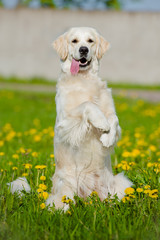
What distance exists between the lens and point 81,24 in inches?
741

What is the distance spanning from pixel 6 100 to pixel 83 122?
9420 millimetres

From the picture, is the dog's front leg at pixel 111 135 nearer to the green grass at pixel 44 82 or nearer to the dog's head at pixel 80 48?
the dog's head at pixel 80 48

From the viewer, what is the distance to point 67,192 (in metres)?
3.26

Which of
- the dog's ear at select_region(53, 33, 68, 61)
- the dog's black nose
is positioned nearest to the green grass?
the dog's ear at select_region(53, 33, 68, 61)

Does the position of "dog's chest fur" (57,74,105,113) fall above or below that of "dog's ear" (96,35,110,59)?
below

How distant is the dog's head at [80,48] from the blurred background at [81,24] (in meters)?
15.2

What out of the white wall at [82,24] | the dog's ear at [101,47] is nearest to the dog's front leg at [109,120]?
the dog's ear at [101,47]

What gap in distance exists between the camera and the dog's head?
3512 mm

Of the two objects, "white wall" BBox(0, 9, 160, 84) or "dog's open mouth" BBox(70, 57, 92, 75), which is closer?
"dog's open mouth" BBox(70, 57, 92, 75)

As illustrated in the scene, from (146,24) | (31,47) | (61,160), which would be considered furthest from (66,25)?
(61,160)

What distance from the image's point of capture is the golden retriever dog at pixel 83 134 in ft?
10.4

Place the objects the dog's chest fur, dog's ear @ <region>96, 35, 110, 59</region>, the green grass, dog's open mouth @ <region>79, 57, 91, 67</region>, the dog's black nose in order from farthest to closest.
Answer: the green grass
dog's ear @ <region>96, 35, 110, 59</region>
dog's open mouth @ <region>79, 57, 91, 67</region>
the dog's black nose
the dog's chest fur

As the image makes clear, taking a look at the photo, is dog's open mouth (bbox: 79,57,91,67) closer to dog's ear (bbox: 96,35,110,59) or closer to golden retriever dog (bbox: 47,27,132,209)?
golden retriever dog (bbox: 47,27,132,209)

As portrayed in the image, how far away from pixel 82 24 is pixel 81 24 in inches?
2.0
